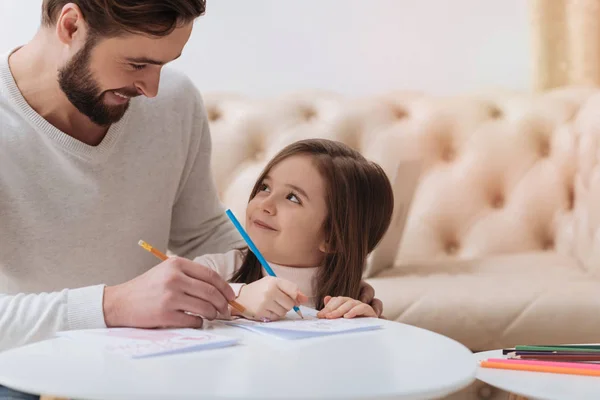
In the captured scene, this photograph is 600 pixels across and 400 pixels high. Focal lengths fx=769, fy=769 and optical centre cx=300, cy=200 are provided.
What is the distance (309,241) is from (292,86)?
158 cm

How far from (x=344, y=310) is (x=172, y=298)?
0.25 m

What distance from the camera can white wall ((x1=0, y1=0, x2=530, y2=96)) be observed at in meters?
2.76

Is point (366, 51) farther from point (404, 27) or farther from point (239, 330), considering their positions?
point (239, 330)

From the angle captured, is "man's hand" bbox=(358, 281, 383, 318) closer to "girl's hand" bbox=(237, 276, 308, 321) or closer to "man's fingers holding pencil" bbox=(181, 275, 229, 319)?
"girl's hand" bbox=(237, 276, 308, 321)

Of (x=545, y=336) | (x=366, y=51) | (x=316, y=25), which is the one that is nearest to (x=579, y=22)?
(x=366, y=51)

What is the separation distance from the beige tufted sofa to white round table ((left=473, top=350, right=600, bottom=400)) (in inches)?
43.4

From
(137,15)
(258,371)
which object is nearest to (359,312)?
(258,371)

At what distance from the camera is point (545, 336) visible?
1.79 meters

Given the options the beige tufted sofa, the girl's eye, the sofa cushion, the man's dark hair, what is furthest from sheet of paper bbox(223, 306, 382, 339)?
the beige tufted sofa

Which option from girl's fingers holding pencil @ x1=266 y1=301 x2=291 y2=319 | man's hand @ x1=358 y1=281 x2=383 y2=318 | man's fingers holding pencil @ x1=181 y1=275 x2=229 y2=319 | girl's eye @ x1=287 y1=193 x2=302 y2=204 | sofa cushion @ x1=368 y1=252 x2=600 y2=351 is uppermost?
girl's eye @ x1=287 y1=193 x2=302 y2=204

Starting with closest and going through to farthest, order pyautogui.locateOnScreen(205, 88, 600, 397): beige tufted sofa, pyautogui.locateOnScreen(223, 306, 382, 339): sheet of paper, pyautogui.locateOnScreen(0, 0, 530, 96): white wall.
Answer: pyautogui.locateOnScreen(223, 306, 382, 339): sheet of paper
pyautogui.locateOnScreen(205, 88, 600, 397): beige tufted sofa
pyautogui.locateOnScreen(0, 0, 530, 96): white wall

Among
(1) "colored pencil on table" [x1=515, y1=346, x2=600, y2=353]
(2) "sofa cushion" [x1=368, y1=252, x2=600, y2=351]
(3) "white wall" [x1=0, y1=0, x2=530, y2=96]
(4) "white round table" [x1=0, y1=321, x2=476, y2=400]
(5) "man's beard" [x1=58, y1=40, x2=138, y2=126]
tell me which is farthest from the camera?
(3) "white wall" [x1=0, y1=0, x2=530, y2=96]

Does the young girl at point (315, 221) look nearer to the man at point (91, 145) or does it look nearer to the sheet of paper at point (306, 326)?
the man at point (91, 145)

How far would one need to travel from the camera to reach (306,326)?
3.06 ft
